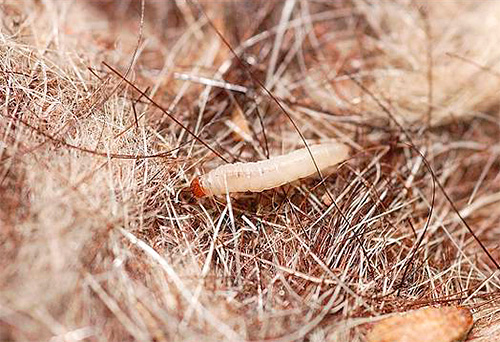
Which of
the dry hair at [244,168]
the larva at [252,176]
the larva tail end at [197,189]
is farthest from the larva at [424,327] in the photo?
the larva tail end at [197,189]

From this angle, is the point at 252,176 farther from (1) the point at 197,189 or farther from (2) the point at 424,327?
(2) the point at 424,327

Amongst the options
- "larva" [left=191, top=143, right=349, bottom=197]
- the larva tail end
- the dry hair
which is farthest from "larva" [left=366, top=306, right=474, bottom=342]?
the larva tail end

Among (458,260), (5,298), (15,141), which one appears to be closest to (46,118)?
(15,141)

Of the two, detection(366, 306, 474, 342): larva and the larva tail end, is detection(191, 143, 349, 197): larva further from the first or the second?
detection(366, 306, 474, 342): larva

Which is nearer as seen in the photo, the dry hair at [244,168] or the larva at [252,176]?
the dry hair at [244,168]

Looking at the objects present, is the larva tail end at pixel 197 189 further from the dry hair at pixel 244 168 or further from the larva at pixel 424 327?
the larva at pixel 424 327

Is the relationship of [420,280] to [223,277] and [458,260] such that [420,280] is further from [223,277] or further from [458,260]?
[223,277]

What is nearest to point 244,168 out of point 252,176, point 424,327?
point 252,176
